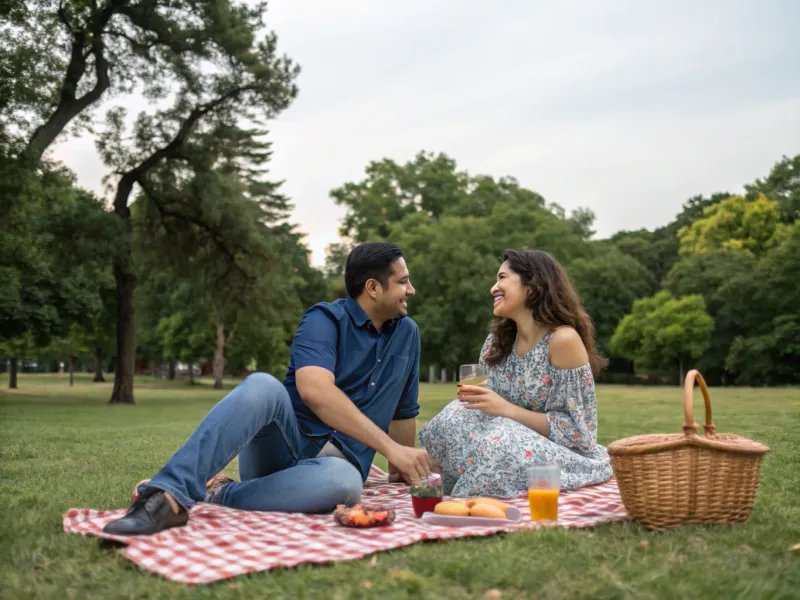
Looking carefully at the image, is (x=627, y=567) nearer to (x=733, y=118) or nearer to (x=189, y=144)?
(x=733, y=118)

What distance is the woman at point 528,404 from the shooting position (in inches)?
181

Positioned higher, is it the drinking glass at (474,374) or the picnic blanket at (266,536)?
the drinking glass at (474,374)

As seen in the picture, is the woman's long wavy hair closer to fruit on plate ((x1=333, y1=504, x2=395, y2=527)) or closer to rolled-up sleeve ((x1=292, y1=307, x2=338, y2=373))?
rolled-up sleeve ((x1=292, y1=307, x2=338, y2=373))

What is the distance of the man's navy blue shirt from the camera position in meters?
4.21

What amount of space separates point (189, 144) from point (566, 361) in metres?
21.7

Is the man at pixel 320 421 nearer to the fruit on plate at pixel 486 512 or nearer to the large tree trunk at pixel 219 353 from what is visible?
the fruit on plate at pixel 486 512

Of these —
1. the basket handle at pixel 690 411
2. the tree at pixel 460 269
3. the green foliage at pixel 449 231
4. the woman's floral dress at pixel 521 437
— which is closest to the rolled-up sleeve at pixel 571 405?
the woman's floral dress at pixel 521 437

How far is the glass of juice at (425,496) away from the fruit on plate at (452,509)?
0.07 meters

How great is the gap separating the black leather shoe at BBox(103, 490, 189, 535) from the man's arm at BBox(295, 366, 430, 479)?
867 mm

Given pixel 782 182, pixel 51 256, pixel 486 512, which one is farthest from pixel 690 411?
pixel 782 182

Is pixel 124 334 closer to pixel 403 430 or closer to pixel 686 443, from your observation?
pixel 403 430


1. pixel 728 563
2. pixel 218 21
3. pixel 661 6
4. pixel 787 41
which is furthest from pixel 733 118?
pixel 728 563

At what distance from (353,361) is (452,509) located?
3.35 ft

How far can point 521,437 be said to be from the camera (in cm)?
457
